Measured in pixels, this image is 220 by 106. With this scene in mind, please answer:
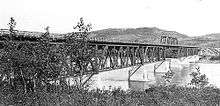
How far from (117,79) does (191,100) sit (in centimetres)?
3506

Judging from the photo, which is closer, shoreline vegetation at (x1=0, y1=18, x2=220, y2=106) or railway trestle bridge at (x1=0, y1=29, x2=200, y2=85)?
shoreline vegetation at (x1=0, y1=18, x2=220, y2=106)

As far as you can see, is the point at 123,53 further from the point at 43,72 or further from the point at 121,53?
the point at 43,72

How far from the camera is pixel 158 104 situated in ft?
95.4

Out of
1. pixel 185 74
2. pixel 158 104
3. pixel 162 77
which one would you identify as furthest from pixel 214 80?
pixel 158 104

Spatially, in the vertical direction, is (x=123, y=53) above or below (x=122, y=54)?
above

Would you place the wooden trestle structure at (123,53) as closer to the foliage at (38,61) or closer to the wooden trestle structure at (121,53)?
the wooden trestle structure at (121,53)

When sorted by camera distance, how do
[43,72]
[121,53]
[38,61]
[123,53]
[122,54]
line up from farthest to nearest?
[123,53] → [122,54] → [121,53] → [43,72] → [38,61]

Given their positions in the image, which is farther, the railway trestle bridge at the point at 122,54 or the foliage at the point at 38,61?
the railway trestle bridge at the point at 122,54

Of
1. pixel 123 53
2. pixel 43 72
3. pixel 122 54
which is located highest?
pixel 123 53

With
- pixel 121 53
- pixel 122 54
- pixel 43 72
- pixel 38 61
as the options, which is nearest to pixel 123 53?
pixel 122 54

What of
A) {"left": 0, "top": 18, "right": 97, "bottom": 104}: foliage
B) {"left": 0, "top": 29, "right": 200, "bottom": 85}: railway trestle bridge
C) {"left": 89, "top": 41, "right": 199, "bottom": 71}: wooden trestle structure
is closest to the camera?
{"left": 0, "top": 18, "right": 97, "bottom": 104}: foliage

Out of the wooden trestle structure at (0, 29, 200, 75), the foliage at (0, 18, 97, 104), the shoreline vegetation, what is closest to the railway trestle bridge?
the wooden trestle structure at (0, 29, 200, 75)

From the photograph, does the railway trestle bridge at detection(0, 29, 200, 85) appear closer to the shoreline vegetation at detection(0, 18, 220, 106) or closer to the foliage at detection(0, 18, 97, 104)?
the foliage at detection(0, 18, 97, 104)

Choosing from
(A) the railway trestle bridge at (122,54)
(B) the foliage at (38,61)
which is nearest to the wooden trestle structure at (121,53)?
(A) the railway trestle bridge at (122,54)
